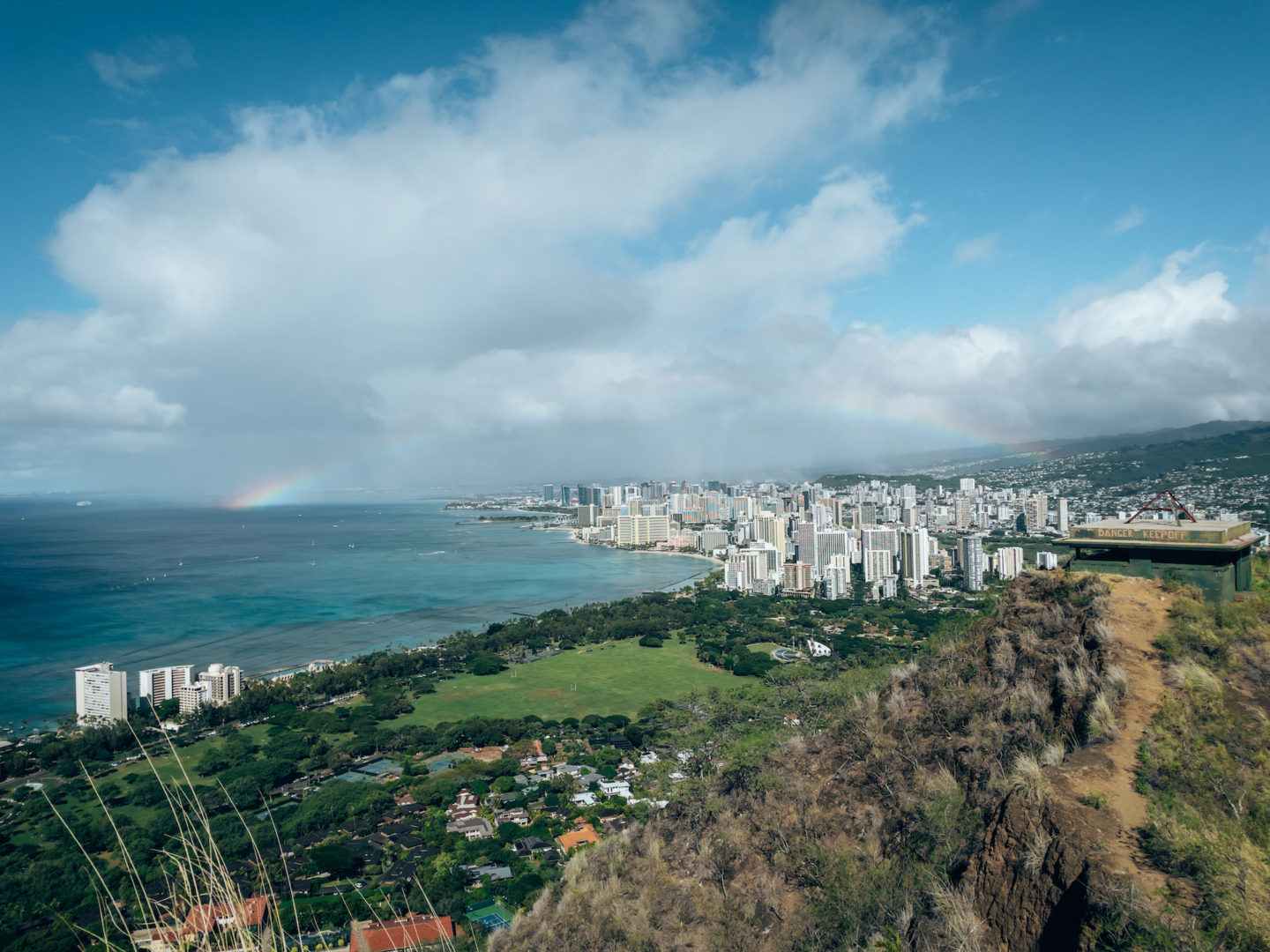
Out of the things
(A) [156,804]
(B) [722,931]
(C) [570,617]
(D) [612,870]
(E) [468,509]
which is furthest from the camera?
(E) [468,509]

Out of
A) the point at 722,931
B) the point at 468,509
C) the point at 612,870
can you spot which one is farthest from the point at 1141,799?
the point at 468,509

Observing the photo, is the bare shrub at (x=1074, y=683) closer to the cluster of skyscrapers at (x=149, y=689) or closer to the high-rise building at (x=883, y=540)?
the cluster of skyscrapers at (x=149, y=689)

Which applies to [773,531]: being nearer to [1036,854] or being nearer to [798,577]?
[798,577]

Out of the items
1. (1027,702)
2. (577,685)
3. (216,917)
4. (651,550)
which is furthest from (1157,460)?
(216,917)

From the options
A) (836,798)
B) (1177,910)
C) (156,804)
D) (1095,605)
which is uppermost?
(1095,605)

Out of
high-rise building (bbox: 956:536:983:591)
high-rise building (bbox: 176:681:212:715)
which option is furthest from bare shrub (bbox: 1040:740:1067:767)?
high-rise building (bbox: 956:536:983:591)

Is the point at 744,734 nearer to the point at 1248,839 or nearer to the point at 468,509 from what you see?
the point at 1248,839
